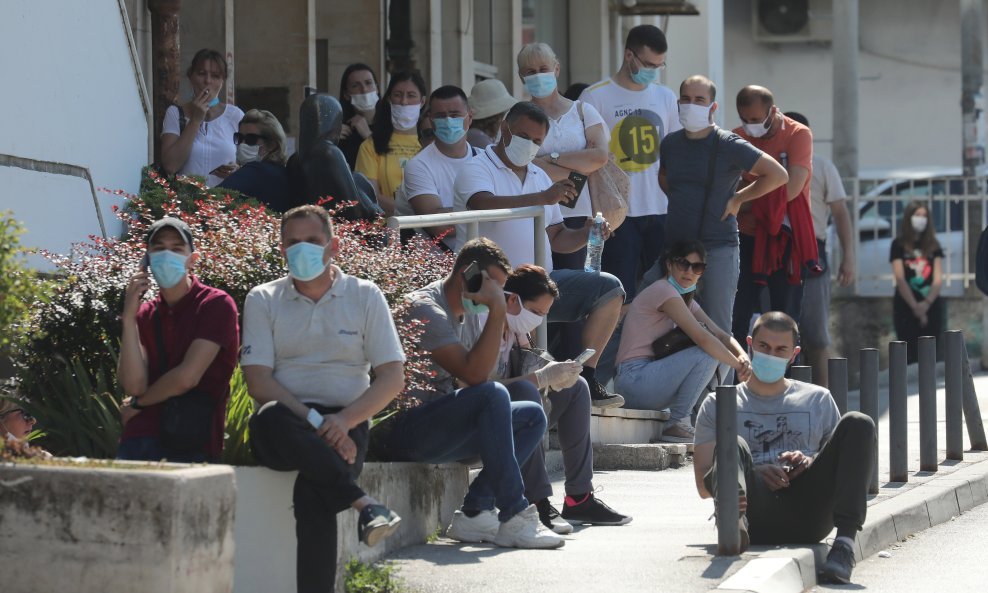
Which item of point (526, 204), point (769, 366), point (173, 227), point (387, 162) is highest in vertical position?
point (387, 162)

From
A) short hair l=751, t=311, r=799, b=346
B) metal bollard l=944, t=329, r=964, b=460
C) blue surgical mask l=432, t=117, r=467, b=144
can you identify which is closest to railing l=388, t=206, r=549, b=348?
blue surgical mask l=432, t=117, r=467, b=144

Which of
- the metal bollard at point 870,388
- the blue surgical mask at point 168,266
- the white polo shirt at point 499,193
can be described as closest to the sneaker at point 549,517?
the white polo shirt at point 499,193

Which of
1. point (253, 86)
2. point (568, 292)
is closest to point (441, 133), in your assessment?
point (568, 292)

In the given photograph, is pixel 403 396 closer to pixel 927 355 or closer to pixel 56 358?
pixel 56 358

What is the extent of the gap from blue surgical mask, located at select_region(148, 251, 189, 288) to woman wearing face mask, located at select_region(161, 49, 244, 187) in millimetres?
3830

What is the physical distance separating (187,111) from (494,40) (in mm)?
7655

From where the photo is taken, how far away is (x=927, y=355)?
10453 millimetres

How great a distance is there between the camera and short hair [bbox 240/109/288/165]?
989 cm

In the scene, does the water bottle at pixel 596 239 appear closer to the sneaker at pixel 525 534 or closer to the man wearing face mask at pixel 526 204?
the man wearing face mask at pixel 526 204

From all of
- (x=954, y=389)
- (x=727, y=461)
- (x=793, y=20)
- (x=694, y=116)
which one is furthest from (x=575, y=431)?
(x=793, y=20)

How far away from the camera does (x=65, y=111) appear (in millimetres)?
8914

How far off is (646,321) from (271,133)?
8.16 feet

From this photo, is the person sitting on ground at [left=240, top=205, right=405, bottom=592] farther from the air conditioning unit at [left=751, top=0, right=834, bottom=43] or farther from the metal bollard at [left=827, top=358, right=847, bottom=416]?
the air conditioning unit at [left=751, top=0, right=834, bottom=43]

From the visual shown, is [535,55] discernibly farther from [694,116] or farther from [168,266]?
[168,266]
